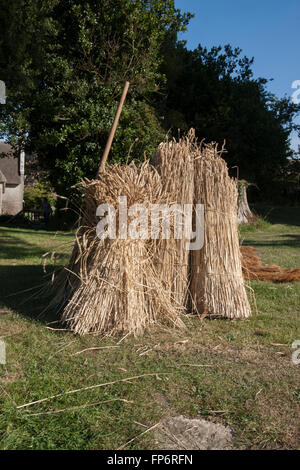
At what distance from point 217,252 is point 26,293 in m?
2.34

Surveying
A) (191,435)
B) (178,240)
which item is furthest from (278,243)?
(191,435)

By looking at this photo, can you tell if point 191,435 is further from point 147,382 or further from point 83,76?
point 83,76

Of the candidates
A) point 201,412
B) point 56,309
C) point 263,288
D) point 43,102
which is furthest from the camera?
point 43,102

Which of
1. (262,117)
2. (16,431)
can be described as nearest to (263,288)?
(16,431)

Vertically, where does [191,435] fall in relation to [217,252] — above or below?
below

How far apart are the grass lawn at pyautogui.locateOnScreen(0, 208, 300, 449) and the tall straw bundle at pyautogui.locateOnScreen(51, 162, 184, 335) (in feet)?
0.56

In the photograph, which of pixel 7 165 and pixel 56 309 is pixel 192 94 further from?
pixel 7 165

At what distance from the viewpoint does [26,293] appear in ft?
16.4

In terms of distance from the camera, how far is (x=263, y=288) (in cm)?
551

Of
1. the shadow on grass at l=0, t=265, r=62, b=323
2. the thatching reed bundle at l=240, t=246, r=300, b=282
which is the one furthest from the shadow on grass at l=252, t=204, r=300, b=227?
the shadow on grass at l=0, t=265, r=62, b=323

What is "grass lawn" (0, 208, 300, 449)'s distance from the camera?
2.21 metres

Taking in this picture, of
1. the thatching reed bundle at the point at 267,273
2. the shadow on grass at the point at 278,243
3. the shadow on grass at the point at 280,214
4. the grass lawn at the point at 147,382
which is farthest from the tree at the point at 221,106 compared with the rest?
the grass lawn at the point at 147,382

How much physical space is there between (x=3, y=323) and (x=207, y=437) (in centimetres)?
235

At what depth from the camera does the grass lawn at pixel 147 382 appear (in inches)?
87.0
